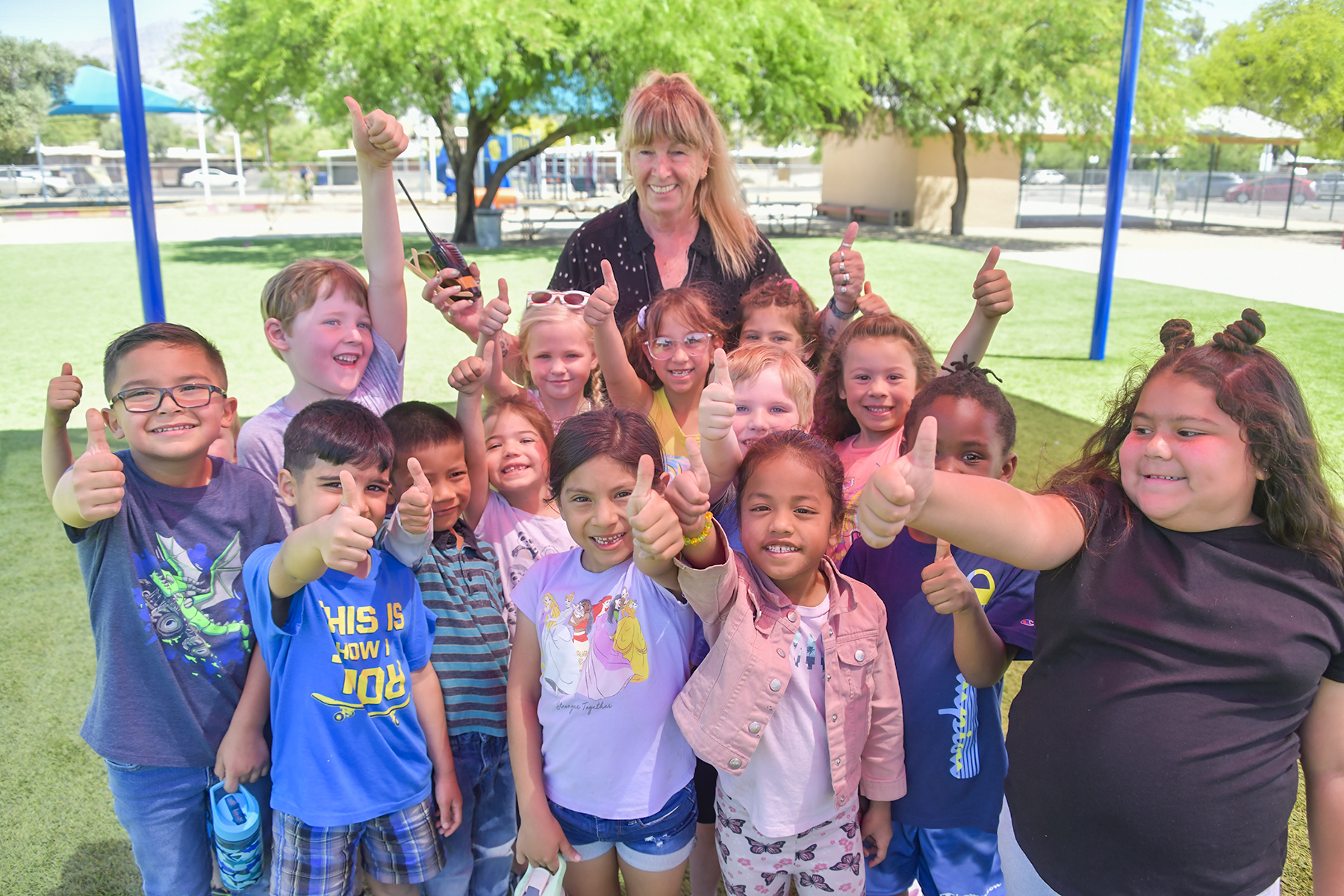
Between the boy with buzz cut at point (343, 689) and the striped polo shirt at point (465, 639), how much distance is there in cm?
8

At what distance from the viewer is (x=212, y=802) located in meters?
1.93

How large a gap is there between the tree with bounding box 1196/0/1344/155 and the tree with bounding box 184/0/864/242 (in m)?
7.14

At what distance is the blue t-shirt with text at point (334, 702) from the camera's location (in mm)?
1876

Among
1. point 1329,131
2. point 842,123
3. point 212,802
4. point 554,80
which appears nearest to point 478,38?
point 554,80

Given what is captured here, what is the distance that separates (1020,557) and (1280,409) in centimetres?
50

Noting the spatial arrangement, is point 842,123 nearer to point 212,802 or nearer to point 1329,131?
point 1329,131

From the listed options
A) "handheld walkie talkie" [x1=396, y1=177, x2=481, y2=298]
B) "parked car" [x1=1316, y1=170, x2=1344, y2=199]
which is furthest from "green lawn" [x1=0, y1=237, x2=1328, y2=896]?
"parked car" [x1=1316, y1=170, x2=1344, y2=199]

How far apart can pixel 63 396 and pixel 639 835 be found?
151 cm

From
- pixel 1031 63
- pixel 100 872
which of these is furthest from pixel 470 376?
pixel 1031 63

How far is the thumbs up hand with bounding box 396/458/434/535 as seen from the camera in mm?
1852

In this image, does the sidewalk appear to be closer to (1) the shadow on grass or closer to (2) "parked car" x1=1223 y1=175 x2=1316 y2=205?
(2) "parked car" x1=1223 y1=175 x2=1316 y2=205

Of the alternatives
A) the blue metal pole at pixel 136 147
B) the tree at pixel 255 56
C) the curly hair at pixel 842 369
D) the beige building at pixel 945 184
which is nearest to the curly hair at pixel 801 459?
the curly hair at pixel 842 369

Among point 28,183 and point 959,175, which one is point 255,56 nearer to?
point 28,183

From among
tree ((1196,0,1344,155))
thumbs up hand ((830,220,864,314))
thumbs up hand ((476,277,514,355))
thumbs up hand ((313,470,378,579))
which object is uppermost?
tree ((1196,0,1344,155))
